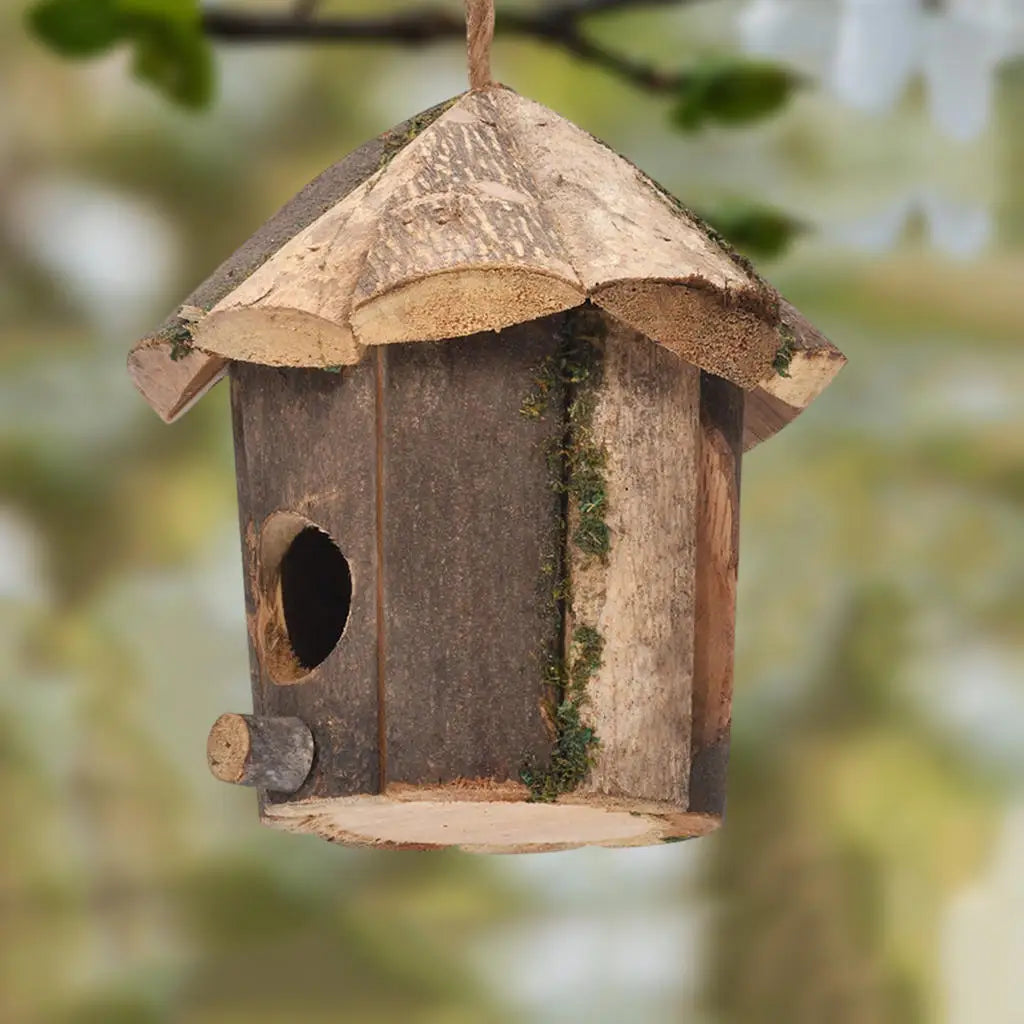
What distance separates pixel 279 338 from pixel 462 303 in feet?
0.89

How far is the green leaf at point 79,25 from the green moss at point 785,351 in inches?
51.5

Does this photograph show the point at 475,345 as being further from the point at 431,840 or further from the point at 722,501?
the point at 431,840

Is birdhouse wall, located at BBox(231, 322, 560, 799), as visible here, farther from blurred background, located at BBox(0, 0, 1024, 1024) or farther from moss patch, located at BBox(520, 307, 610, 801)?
blurred background, located at BBox(0, 0, 1024, 1024)

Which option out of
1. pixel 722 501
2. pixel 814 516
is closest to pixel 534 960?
pixel 814 516

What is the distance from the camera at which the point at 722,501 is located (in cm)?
309

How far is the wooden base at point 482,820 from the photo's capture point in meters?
2.83

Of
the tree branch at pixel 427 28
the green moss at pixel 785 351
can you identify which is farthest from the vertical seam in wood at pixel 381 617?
the tree branch at pixel 427 28

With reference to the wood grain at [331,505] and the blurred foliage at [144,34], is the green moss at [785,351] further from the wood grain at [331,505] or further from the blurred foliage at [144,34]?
the blurred foliage at [144,34]

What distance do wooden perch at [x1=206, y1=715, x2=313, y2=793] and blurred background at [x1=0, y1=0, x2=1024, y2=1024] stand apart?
2.07 metres

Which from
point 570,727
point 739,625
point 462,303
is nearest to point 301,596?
point 570,727

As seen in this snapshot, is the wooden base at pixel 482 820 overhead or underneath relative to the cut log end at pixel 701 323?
underneath

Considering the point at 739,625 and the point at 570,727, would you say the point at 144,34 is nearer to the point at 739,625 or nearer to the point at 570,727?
the point at 570,727

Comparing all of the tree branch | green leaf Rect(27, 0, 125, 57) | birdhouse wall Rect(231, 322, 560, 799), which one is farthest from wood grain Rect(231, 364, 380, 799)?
the tree branch

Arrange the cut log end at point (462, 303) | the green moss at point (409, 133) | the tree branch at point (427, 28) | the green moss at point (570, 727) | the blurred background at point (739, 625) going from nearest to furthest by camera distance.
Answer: the cut log end at point (462, 303) < the green moss at point (570, 727) < the green moss at point (409, 133) < the tree branch at point (427, 28) < the blurred background at point (739, 625)
